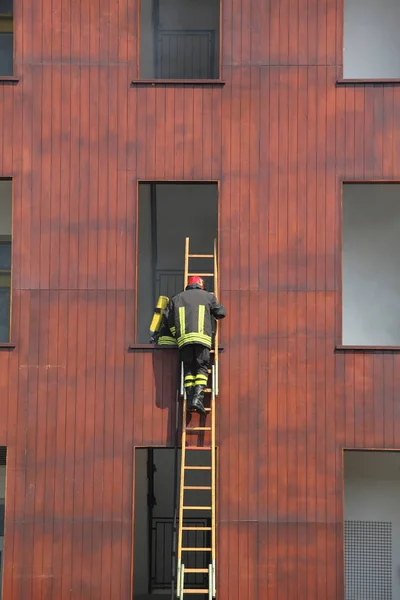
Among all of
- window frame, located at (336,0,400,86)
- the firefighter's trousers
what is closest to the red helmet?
the firefighter's trousers

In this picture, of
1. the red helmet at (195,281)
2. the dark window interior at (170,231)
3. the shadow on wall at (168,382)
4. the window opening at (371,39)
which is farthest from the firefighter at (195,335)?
the window opening at (371,39)

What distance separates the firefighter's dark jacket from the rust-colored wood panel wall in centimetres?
47

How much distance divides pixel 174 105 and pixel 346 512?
6.28 m

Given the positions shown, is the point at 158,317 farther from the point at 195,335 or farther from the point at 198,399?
the point at 198,399

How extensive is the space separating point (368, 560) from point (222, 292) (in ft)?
14.9

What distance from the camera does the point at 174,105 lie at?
1394cm

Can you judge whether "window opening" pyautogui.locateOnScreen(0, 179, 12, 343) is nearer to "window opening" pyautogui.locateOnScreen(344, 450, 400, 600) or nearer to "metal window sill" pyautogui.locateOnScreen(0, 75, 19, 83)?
"metal window sill" pyautogui.locateOnScreen(0, 75, 19, 83)

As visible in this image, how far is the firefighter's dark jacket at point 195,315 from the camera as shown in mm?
13062

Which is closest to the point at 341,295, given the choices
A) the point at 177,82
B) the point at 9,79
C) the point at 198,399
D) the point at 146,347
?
the point at 198,399

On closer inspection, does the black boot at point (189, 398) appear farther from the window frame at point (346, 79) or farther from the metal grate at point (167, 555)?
the window frame at point (346, 79)

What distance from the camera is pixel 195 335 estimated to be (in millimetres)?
13047

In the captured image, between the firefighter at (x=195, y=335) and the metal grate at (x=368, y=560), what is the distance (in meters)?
3.27

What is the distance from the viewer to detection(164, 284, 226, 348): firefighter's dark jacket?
1306 centimetres

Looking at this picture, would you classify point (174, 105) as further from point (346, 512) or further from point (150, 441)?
point (346, 512)
